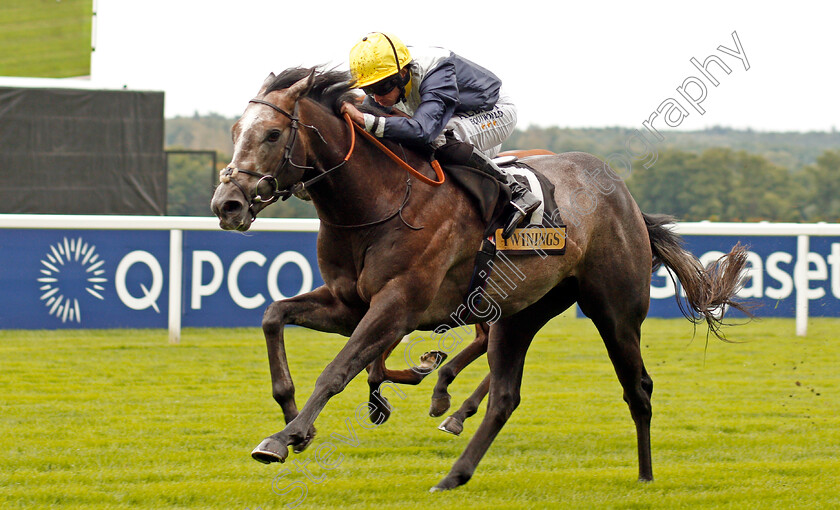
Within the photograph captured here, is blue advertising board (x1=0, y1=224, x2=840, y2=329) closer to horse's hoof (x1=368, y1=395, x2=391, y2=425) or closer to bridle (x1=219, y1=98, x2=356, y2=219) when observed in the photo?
horse's hoof (x1=368, y1=395, x2=391, y2=425)

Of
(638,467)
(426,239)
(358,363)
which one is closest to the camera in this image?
(358,363)

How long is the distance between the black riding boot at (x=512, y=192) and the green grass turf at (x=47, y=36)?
8.18 m

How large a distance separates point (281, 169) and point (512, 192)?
3.71 feet

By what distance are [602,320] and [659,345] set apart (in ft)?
15.9

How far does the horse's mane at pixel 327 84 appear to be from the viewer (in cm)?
372

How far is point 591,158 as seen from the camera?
4902mm

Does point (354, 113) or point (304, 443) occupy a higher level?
point (354, 113)

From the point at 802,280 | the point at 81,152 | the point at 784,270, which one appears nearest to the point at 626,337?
the point at 802,280

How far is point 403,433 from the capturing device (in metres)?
5.53

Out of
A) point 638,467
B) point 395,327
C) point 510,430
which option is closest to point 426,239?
point 395,327

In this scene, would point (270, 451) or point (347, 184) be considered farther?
point (347, 184)

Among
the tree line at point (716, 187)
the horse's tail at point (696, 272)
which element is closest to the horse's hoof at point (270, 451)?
the horse's tail at point (696, 272)

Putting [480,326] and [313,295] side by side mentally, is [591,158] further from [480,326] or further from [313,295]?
[313,295]

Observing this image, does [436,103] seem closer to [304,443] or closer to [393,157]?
[393,157]
